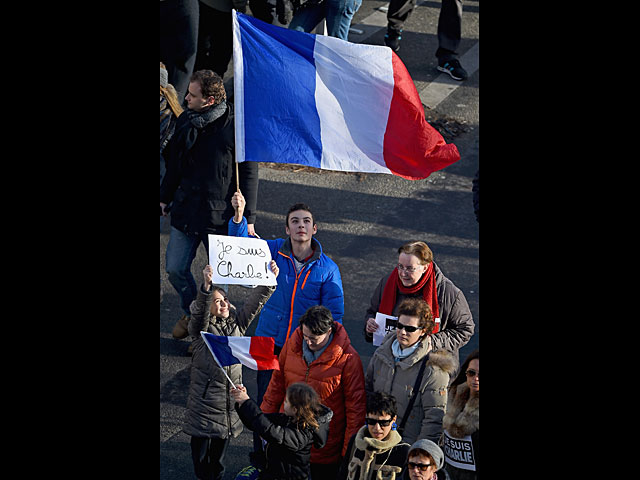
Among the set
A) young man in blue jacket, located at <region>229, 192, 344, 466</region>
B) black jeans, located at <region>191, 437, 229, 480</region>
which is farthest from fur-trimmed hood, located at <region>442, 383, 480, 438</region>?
black jeans, located at <region>191, 437, 229, 480</region>

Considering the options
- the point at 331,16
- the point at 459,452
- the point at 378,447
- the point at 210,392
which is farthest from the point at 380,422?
the point at 331,16

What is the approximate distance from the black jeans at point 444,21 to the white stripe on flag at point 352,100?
5.97 m

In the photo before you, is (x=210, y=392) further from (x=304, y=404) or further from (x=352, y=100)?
(x=352, y=100)

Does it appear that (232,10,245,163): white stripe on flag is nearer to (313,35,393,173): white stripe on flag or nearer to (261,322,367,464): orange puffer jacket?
(313,35,393,173): white stripe on flag

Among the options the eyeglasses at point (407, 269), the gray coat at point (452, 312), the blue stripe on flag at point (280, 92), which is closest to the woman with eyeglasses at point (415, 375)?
the eyeglasses at point (407, 269)

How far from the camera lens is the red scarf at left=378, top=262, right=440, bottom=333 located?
248 inches

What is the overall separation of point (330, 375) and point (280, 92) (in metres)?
1.80

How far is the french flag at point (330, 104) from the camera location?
20.0 ft

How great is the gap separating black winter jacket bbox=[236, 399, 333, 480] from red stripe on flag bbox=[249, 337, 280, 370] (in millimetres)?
324

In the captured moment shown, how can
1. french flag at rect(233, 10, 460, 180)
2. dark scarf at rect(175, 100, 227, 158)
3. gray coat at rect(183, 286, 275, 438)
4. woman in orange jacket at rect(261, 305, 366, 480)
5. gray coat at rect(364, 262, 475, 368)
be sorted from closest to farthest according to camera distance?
woman in orange jacket at rect(261, 305, 366, 480), gray coat at rect(183, 286, 275, 438), french flag at rect(233, 10, 460, 180), gray coat at rect(364, 262, 475, 368), dark scarf at rect(175, 100, 227, 158)
